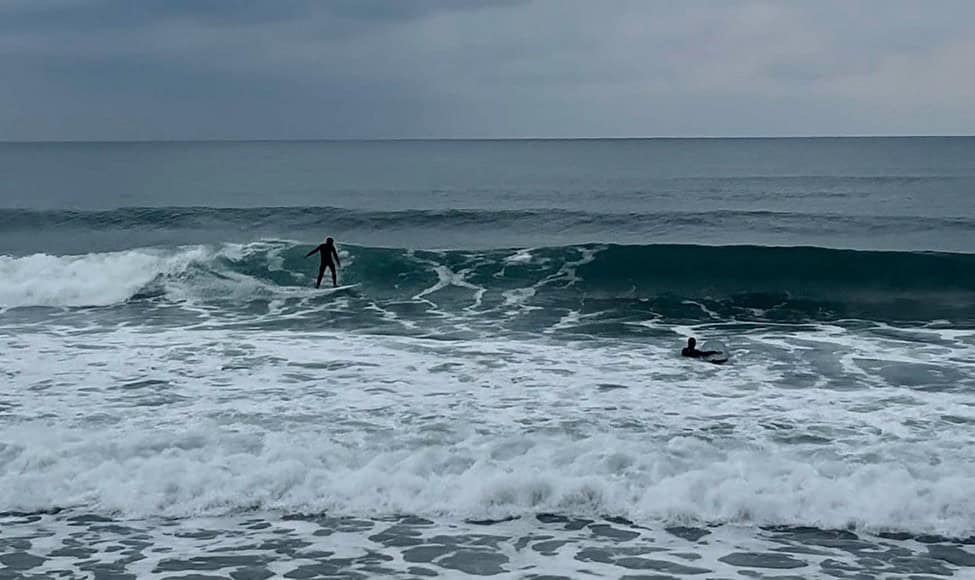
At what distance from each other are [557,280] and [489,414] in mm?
11288

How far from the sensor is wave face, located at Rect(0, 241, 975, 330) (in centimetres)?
2038

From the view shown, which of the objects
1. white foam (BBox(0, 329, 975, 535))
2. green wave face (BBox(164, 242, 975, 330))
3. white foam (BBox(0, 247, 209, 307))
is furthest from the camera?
white foam (BBox(0, 247, 209, 307))

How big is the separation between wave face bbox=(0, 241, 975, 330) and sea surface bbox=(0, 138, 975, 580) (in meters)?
0.11

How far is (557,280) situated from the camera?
74.9 ft

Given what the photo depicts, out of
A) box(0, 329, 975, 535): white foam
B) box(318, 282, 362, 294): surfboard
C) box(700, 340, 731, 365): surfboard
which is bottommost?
box(0, 329, 975, 535): white foam

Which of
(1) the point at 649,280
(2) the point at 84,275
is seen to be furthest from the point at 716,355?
(2) the point at 84,275

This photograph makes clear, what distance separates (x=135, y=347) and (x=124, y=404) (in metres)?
3.63

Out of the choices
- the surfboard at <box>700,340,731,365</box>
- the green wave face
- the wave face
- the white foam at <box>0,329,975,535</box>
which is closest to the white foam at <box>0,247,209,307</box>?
the wave face

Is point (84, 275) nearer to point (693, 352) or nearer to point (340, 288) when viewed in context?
point (340, 288)

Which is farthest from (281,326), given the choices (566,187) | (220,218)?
(566,187)

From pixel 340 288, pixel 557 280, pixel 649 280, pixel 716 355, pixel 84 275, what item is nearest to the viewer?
pixel 716 355

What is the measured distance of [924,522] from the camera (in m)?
8.87

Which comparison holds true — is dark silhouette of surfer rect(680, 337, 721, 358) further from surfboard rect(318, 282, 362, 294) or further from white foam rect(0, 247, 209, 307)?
white foam rect(0, 247, 209, 307)

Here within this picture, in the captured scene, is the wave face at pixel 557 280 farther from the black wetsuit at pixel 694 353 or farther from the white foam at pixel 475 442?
the white foam at pixel 475 442
